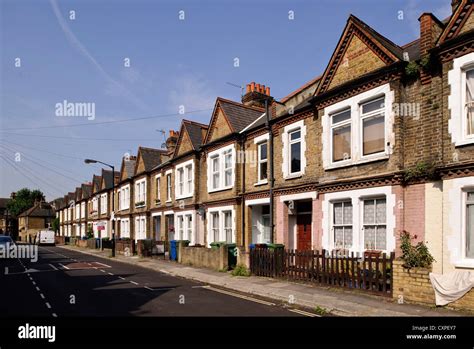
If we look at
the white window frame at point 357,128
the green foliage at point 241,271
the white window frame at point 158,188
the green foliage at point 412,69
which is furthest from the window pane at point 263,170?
the white window frame at point 158,188

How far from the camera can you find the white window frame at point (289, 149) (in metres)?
17.6

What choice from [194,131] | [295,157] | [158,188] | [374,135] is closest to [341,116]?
[374,135]

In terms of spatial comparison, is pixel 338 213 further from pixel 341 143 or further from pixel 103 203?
pixel 103 203

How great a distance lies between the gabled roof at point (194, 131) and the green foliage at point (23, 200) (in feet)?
352

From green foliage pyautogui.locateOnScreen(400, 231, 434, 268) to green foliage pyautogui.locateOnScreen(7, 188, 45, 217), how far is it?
125982 millimetres

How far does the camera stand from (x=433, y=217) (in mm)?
11602

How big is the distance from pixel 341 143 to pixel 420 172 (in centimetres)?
373

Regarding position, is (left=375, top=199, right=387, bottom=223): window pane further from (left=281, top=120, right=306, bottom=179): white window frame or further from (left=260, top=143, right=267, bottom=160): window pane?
(left=260, top=143, right=267, bottom=160): window pane

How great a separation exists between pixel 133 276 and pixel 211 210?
691 centimetres

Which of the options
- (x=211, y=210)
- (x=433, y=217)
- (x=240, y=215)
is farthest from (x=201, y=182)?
(x=433, y=217)

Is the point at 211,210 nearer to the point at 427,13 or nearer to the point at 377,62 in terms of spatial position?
the point at 377,62

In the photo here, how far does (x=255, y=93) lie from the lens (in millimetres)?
26391

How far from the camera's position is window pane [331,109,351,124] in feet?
49.3

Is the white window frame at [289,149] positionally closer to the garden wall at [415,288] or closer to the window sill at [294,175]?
the window sill at [294,175]
